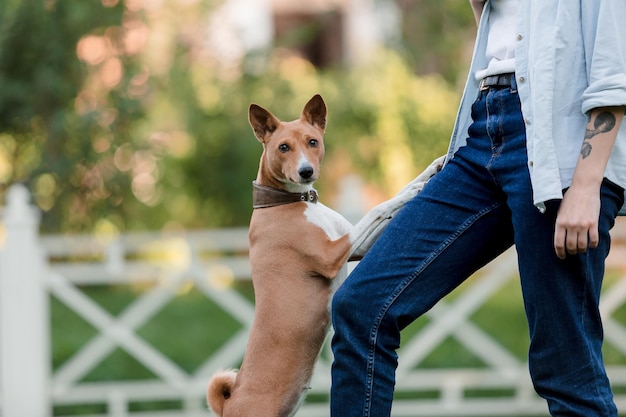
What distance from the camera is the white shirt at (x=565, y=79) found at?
2125 mm

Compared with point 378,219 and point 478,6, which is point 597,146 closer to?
point 478,6

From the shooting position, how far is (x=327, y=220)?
2.97 metres

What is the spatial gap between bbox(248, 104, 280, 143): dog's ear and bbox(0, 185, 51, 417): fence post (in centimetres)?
260

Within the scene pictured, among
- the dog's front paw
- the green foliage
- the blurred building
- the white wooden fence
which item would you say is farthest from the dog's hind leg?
the blurred building

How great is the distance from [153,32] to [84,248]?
374cm

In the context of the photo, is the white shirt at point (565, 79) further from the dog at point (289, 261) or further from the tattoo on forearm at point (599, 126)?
the dog at point (289, 261)

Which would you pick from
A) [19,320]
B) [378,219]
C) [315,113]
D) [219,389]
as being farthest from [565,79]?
[19,320]

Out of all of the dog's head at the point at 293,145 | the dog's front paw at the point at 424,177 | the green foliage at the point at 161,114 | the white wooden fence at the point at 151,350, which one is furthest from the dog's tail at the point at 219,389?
the green foliage at the point at 161,114

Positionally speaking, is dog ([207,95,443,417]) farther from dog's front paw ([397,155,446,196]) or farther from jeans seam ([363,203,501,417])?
jeans seam ([363,203,501,417])

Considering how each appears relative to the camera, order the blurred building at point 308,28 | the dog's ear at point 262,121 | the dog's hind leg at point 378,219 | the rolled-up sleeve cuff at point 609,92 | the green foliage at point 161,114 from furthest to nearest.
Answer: the blurred building at point 308,28, the green foliage at point 161,114, the dog's ear at point 262,121, the dog's hind leg at point 378,219, the rolled-up sleeve cuff at point 609,92

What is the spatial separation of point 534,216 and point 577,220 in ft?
0.39

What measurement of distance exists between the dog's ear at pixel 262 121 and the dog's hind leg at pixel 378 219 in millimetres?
480

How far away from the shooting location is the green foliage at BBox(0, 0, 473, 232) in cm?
785

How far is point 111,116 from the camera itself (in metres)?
7.86
